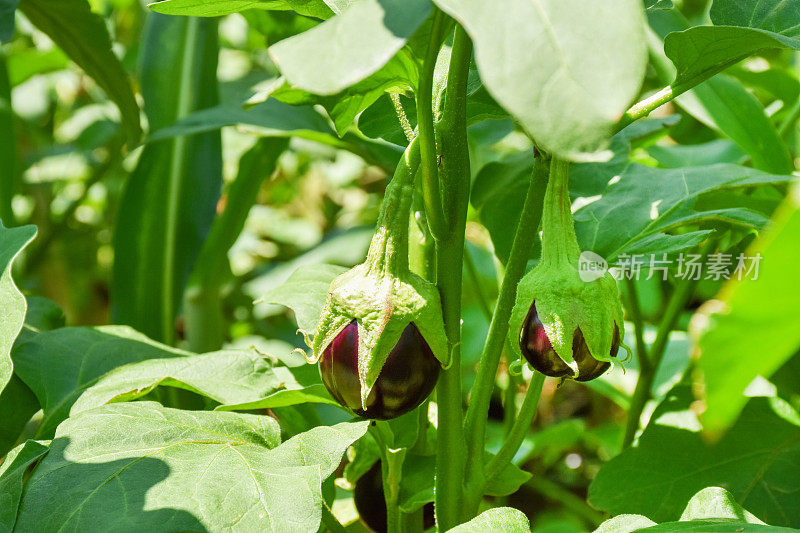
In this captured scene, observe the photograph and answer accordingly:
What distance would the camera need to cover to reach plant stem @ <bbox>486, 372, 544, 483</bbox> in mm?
516

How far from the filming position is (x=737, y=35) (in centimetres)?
43

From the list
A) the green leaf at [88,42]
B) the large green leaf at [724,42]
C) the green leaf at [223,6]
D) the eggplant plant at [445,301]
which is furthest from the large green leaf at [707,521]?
the green leaf at [88,42]

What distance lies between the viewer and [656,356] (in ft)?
2.50

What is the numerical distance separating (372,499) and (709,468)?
28 centimetres

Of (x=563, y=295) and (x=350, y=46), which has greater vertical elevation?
(x=350, y=46)

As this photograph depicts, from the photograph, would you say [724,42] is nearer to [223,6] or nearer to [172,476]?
[223,6]

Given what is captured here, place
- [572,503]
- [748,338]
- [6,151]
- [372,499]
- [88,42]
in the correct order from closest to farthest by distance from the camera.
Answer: [748,338] → [372,499] → [88,42] → [572,503] → [6,151]

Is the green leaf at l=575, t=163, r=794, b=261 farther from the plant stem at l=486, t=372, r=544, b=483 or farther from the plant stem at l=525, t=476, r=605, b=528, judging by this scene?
the plant stem at l=525, t=476, r=605, b=528

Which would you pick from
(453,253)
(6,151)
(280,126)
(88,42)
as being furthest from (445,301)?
(6,151)

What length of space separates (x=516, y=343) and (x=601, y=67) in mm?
197

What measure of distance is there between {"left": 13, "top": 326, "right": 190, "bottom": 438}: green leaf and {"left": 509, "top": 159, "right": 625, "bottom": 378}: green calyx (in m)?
0.35

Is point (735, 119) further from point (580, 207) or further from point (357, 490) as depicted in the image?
point (357, 490)

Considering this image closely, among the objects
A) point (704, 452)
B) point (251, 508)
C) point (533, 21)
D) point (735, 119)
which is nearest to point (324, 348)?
point (251, 508)

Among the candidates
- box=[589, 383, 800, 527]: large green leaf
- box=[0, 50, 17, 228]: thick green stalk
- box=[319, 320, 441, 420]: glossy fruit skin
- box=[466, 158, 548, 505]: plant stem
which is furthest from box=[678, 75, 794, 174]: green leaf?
box=[0, 50, 17, 228]: thick green stalk
